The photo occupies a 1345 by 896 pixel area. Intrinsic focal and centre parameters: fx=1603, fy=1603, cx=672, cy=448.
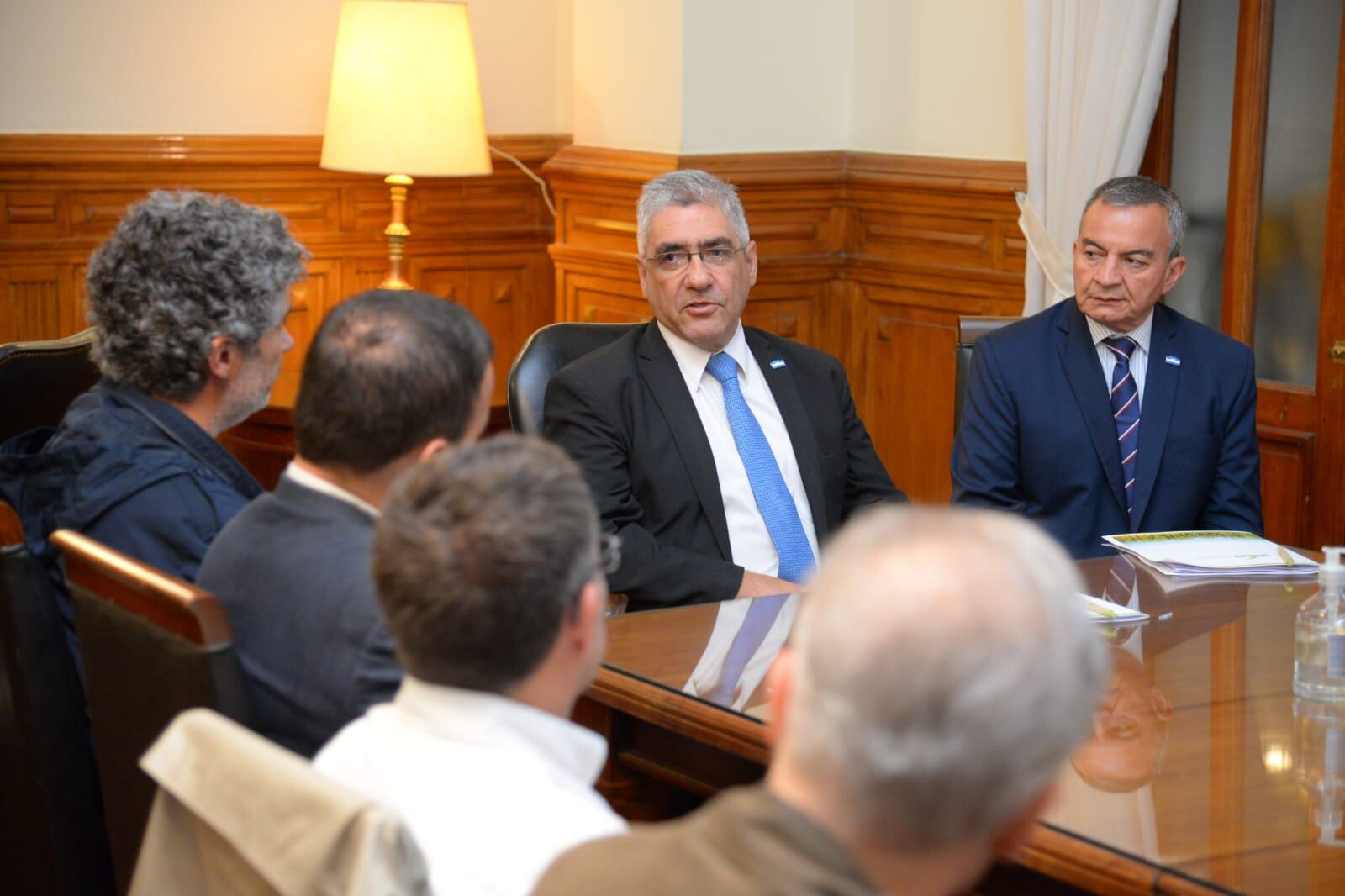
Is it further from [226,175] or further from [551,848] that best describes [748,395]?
[226,175]

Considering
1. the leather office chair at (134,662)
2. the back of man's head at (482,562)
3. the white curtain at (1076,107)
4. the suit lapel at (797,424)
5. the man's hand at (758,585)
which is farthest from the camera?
the white curtain at (1076,107)

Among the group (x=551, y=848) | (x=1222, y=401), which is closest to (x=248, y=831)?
(x=551, y=848)

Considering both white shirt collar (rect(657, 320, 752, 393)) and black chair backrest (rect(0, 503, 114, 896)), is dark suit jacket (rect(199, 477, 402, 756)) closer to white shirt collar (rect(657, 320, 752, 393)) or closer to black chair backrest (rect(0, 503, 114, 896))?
black chair backrest (rect(0, 503, 114, 896))

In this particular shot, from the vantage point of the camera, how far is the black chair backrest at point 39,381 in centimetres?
304

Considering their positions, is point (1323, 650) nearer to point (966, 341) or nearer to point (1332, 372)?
point (966, 341)

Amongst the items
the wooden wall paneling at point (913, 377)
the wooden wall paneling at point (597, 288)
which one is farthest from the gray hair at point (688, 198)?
the wooden wall paneling at point (913, 377)

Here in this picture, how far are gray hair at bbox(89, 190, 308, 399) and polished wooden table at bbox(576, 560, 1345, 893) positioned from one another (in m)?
0.69

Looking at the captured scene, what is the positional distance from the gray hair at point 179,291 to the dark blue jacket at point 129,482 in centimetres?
6

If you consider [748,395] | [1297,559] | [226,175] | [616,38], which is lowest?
[1297,559]

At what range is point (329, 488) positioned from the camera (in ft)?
5.61

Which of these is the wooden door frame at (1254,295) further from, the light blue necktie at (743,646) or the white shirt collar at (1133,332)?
the light blue necktie at (743,646)

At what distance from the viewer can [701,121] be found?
16.7ft

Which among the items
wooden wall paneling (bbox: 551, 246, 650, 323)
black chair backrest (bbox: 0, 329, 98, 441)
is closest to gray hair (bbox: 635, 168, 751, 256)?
black chair backrest (bbox: 0, 329, 98, 441)

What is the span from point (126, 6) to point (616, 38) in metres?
1.58
